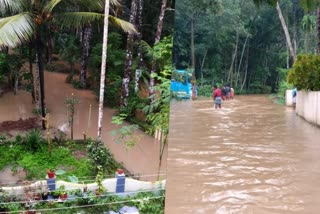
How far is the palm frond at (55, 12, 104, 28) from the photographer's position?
1.42m

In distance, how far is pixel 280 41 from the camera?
9305mm

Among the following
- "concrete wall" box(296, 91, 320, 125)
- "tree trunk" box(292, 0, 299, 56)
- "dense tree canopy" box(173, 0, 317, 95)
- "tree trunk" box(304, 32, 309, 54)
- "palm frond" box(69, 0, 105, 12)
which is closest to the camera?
"palm frond" box(69, 0, 105, 12)

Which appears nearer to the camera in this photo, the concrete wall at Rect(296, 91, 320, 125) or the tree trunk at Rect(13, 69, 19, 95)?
the tree trunk at Rect(13, 69, 19, 95)

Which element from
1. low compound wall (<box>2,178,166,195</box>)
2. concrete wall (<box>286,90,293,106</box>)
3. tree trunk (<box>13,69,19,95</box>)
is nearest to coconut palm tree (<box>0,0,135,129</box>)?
tree trunk (<box>13,69,19,95</box>)

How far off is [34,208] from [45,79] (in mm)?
458

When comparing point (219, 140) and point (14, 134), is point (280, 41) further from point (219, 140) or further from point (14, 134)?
point (14, 134)

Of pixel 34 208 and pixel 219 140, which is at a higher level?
pixel 34 208

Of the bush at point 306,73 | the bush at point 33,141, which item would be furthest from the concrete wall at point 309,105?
the bush at point 33,141

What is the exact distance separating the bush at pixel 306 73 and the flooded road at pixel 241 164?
770 millimetres

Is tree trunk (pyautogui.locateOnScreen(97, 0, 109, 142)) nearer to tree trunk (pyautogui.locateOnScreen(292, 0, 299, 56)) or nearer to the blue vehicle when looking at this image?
the blue vehicle

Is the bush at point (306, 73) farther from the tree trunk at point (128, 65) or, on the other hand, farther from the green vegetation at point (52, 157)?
the green vegetation at point (52, 157)

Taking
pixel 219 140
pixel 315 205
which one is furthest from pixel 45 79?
pixel 219 140

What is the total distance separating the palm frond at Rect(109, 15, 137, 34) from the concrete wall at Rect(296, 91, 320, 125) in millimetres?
7021

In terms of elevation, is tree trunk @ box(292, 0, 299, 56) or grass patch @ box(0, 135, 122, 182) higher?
tree trunk @ box(292, 0, 299, 56)
